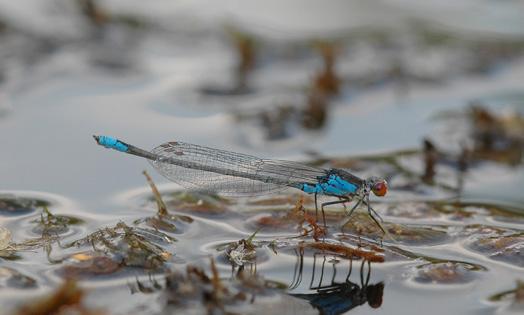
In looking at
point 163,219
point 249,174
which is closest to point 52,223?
point 163,219

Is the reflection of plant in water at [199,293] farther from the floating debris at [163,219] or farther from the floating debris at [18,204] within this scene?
the floating debris at [18,204]

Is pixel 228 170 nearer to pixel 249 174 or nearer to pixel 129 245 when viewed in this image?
pixel 249 174

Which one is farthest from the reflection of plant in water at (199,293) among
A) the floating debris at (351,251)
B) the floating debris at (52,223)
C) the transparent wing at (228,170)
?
the transparent wing at (228,170)

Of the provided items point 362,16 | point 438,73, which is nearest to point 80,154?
point 438,73

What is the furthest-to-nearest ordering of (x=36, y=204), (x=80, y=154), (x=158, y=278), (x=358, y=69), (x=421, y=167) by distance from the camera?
(x=358, y=69)
(x=421, y=167)
(x=80, y=154)
(x=36, y=204)
(x=158, y=278)

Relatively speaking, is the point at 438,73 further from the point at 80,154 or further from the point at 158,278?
the point at 158,278

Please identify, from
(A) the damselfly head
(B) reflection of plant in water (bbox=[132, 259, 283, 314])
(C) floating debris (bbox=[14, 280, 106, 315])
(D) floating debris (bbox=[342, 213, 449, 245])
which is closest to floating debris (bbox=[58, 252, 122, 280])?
(B) reflection of plant in water (bbox=[132, 259, 283, 314])
